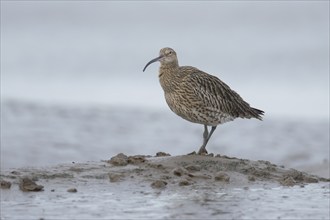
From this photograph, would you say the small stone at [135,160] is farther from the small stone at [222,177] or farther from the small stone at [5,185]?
the small stone at [5,185]

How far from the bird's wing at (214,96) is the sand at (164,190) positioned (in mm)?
1061

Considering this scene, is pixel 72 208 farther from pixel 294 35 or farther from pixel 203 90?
pixel 294 35

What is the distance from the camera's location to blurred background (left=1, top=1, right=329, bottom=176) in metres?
16.1

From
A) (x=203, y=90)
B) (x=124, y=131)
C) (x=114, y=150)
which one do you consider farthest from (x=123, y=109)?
(x=203, y=90)

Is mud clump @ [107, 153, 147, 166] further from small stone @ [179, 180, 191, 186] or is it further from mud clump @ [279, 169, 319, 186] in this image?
mud clump @ [279, 169, 319, 186]

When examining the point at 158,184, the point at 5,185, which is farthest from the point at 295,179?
the point at 5,185

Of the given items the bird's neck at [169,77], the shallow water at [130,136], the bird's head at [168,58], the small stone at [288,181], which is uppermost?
the bird's head at [168,58]

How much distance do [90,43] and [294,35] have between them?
17.6 feet

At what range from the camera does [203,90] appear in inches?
445

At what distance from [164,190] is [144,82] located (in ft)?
41.1

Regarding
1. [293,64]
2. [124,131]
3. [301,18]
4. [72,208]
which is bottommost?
[72,208]

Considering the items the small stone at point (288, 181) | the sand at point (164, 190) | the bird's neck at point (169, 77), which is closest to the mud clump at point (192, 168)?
the sand at point (164, 190)

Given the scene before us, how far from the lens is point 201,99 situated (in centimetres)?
1120

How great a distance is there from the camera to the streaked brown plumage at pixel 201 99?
36.6ft
